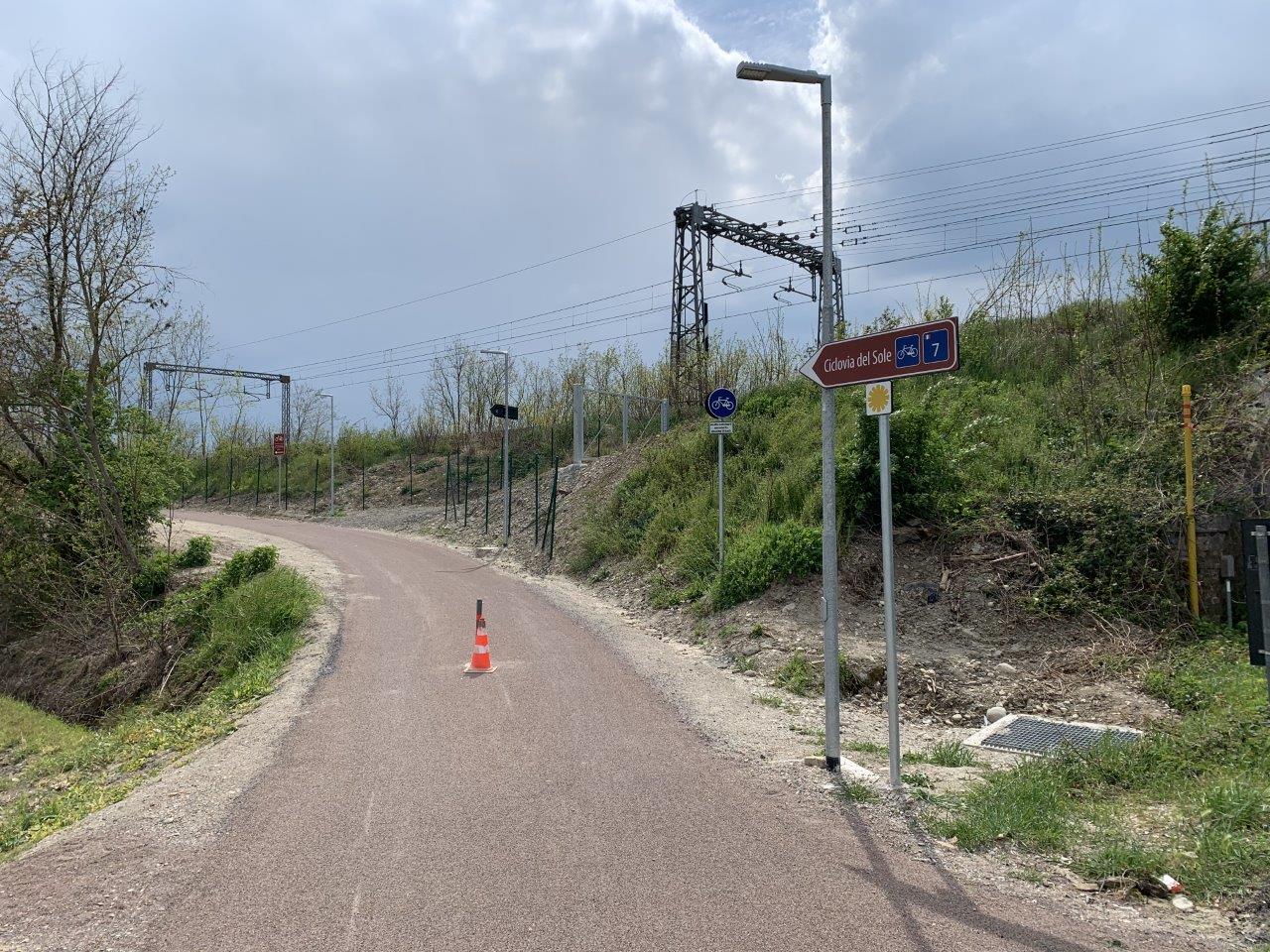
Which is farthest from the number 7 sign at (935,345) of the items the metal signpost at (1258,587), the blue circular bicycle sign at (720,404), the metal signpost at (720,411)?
the blue circular bicycle sign at (720,404)

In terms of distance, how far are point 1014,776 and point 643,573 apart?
11.1 meters

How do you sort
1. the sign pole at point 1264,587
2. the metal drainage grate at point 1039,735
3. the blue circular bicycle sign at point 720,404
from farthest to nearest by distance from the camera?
the blue circular bicycle sign at point 720,404, the metal drainage grate at point 1039,735, the sign pole at point 1264,587

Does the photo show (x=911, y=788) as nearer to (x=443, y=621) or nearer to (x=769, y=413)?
(x=443, y=621)

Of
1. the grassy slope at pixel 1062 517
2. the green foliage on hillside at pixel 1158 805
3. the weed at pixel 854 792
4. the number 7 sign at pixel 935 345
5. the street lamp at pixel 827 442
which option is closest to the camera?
the green foliage on hillside at pixel 1158 805

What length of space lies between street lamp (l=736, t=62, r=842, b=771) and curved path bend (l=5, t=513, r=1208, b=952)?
77 cm

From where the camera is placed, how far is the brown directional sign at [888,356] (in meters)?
5.48

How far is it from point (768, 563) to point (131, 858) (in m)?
Result: 9.37

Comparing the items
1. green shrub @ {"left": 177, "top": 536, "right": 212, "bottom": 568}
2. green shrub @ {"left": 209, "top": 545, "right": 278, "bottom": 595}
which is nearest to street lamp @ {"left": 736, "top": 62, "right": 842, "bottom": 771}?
green shrub @ {"left": 209, "top": 545, "right": 278, "bottom": 595}

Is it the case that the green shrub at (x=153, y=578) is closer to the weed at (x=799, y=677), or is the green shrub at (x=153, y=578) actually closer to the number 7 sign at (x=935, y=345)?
the weed at (x=799, y=677)

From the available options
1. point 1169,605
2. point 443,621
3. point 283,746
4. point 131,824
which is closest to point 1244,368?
point 1169,605

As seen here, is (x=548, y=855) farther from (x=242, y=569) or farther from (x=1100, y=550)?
(x=242, y=569)

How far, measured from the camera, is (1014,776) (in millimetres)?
6078

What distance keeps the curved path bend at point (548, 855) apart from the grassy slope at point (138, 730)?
187 cm

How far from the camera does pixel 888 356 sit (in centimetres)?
574
